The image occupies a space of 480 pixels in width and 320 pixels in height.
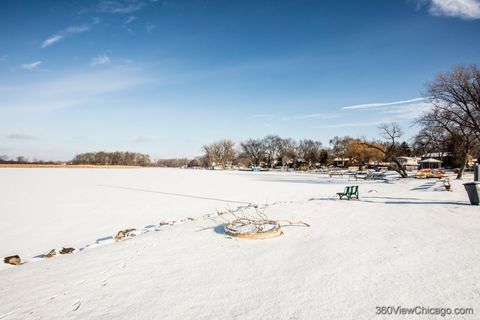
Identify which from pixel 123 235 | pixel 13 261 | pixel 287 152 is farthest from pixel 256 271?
pixel 287 152

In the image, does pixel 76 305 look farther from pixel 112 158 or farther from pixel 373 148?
pixel 112 158

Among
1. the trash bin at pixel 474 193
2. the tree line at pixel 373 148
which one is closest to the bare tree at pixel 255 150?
the tree line at pixel 373 148

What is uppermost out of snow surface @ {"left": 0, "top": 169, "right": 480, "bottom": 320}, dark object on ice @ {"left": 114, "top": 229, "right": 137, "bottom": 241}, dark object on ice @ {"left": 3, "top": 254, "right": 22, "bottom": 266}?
snow surface @ {"left": 0, "top": 169, "right": 480, "bottom": 320}

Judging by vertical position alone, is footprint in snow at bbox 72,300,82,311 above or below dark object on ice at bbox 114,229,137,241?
above

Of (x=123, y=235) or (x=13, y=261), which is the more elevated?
(x=123, y=235)

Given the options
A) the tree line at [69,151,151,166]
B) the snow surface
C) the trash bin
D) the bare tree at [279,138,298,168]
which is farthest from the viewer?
the tree line at [69,151,151,166]

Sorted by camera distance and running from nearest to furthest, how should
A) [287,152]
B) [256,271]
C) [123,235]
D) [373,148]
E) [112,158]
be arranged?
[256,271]
[123,235]
[373,148]
[287,152]
[112,158]

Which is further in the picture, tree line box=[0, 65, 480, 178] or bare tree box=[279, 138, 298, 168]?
bare tree box=[279, 138, 298, 168]

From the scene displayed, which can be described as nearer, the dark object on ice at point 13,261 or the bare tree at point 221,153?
the dark object on ice at point 13,261

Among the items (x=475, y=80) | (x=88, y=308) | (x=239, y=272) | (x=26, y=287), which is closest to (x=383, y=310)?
(x=239, y=272)

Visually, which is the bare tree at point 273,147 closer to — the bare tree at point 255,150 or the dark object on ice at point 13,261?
the bare tree at point 255,150

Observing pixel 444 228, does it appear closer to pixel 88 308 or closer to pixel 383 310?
pixel 383 310

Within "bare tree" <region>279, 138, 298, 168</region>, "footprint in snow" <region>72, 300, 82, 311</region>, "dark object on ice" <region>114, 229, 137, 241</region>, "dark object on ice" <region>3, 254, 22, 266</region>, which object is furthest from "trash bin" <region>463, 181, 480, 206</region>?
"bare tree" <region>279, 138, 298, 168</region>

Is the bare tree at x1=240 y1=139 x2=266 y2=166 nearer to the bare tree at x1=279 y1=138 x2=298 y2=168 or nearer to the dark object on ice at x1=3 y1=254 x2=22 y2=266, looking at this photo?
the bare tree at x1=279 y1=138 x2=298 y2=168
